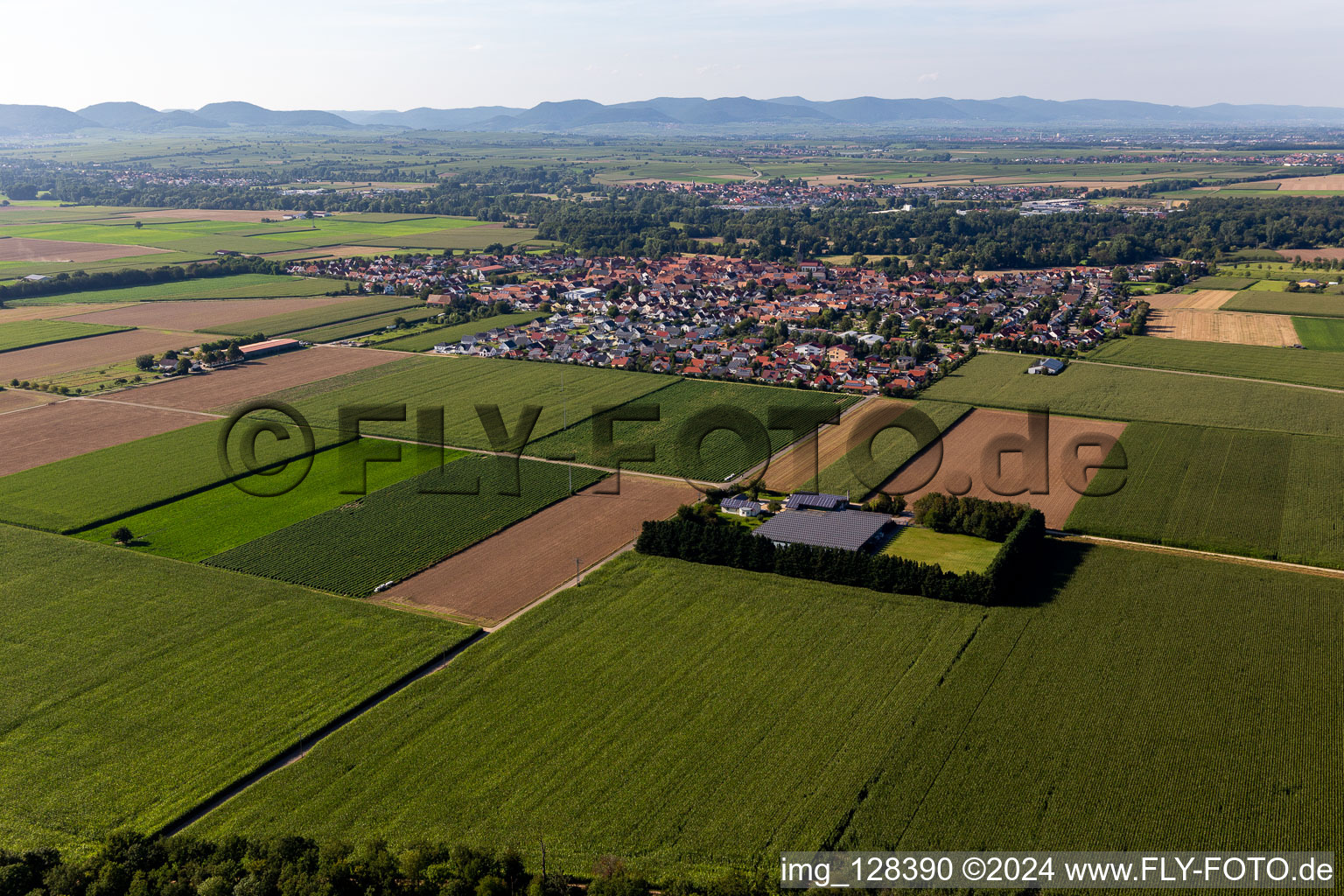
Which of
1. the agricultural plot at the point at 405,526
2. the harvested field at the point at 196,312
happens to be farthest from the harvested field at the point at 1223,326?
the harvested field at the point at 196,312

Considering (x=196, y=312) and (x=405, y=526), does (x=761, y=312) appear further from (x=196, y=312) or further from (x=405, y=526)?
(x=196, y=312)

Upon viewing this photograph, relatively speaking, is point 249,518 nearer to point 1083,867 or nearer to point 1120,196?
point 1083,867

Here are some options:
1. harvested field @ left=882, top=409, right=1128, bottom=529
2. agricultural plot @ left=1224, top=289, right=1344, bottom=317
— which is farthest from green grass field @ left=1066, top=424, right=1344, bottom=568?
agricultural plot @ left=1224, top=289, right=1344, bottom=317

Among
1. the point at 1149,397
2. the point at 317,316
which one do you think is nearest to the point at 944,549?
the point at 1149,397

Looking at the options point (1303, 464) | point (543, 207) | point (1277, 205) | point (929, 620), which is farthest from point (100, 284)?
point (1277, 205)

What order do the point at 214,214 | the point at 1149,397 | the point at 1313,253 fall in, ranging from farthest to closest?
the point at 214,214
the point at 1313,253
the point at 1149,397

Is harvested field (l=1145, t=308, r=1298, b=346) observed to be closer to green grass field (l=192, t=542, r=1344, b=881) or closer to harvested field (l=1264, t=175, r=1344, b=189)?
green grass field (l=192, t=542, r=1344, b=881)
